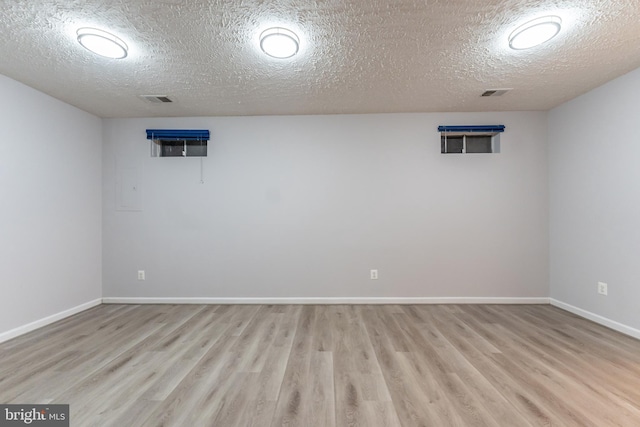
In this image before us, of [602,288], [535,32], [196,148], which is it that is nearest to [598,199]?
[602,288]

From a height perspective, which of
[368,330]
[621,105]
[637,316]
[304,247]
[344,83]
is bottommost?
[368,330]

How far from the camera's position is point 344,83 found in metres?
2.83

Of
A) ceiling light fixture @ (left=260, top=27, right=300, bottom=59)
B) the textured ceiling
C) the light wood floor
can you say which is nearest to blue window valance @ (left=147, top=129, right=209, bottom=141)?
the textured ceiling

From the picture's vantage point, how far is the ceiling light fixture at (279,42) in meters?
2.03

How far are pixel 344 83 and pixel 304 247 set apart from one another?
6.63ft

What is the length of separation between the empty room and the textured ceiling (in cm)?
2

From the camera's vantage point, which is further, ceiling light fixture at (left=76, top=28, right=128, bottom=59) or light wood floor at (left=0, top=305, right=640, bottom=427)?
ceiling light fixture at (left=76, top=28, right=128, bottom=59)

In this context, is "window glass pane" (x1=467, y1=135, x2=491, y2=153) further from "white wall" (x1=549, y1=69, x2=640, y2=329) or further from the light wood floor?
the light wood floor

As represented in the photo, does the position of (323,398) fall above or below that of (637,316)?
below

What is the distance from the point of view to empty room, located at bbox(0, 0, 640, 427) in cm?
182

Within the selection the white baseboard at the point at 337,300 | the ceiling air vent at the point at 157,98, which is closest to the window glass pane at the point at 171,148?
the ceiling air vent at the point at 157,98

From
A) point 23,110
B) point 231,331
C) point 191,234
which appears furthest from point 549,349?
point 23,110

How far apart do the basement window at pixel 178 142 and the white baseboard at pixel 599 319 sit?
16.0ft

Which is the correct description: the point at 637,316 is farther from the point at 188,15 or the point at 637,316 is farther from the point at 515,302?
the point at 188,15
